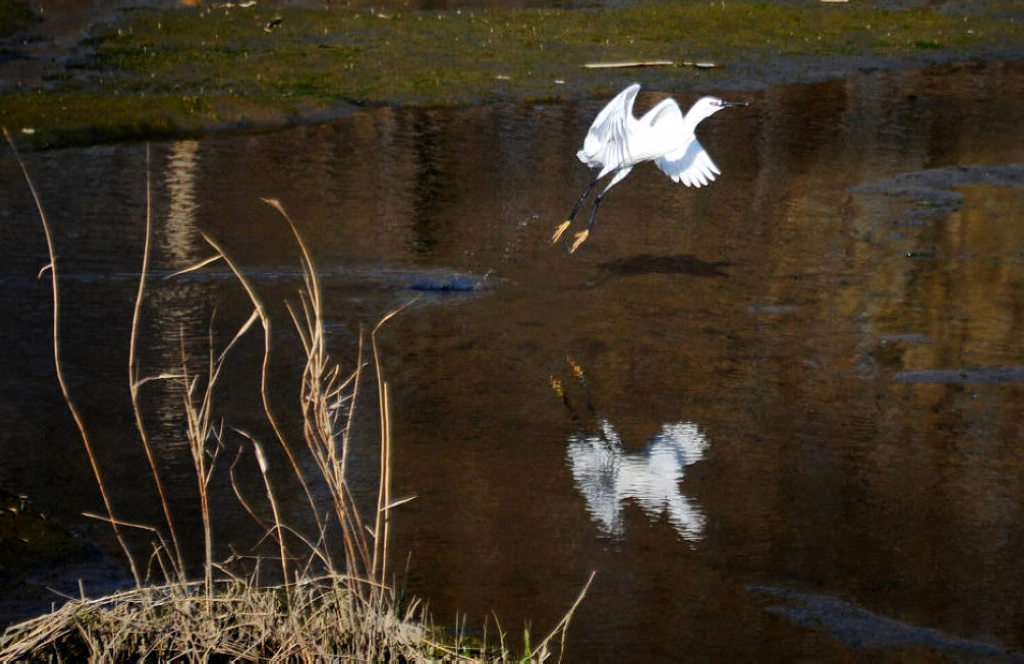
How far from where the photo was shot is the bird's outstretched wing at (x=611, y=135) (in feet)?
33.2

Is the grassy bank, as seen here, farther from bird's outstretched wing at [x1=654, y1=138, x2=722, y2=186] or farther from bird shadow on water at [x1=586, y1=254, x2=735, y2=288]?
bird shadow on water at [x1=586, y1=254, x2=735, y2=288]

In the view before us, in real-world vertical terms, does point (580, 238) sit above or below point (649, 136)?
below

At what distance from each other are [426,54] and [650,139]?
10508 millimetres

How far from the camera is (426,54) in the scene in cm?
2031

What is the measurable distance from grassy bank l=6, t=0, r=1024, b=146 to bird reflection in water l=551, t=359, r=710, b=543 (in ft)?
29.2

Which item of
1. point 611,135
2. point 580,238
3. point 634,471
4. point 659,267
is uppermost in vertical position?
point 611,135

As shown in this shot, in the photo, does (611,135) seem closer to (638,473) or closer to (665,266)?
(665,266)

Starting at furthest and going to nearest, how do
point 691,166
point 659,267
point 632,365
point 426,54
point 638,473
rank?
1. point 426,54
2. point 691,166
3. point 659,267
4. point 632,365
5. point 638,473

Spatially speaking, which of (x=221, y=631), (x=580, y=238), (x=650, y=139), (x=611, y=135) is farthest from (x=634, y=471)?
(x=611, y=135)

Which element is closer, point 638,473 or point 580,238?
point 638,473

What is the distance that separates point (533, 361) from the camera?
8.26m

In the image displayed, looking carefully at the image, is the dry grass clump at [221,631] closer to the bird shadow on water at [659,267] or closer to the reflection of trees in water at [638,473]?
the reflection of trees in water at [638,473]

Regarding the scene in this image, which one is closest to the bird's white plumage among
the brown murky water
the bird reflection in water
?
the brown murky water

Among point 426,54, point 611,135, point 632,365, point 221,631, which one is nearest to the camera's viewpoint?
point 221,631
